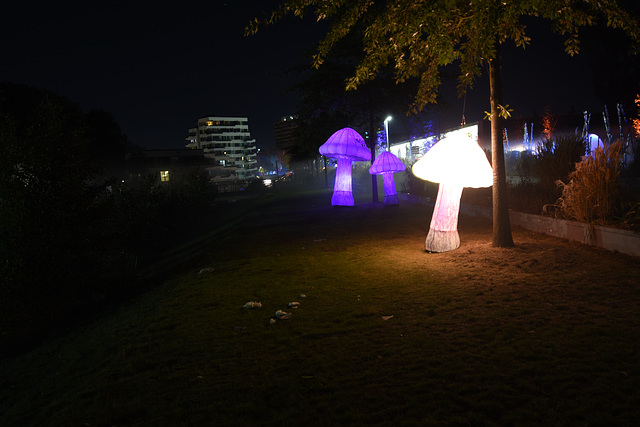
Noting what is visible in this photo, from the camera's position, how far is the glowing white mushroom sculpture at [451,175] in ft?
27.5

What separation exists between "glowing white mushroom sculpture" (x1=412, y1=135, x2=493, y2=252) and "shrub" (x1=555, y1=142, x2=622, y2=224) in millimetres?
1797

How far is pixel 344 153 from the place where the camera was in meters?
18.9

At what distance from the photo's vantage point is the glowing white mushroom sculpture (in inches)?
330

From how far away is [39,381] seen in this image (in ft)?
21.4

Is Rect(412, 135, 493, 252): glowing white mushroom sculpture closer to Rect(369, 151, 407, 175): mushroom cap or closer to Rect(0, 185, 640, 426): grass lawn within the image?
Rect(0, 185, 640, 426): grass lawn

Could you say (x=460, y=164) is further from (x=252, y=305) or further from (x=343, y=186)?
(x=343, y=186)

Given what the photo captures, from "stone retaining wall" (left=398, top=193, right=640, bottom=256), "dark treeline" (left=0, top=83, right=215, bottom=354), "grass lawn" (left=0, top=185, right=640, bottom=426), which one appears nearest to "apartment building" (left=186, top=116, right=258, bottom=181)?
"dark treeline" (left=0, top=83, right=215, bottom=354)

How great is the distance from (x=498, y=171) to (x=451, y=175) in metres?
0.93

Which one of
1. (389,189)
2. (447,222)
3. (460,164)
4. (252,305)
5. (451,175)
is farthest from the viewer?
(389,189)

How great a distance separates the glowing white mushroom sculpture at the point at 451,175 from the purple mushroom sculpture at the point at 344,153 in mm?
9836

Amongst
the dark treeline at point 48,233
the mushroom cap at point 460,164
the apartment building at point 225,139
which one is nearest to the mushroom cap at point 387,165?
the mushroom cap at point 460,164

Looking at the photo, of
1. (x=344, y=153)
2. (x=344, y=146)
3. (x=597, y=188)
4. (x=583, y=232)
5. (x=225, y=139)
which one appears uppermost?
(x=225, y=139)

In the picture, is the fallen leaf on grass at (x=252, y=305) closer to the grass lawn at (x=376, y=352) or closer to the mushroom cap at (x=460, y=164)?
the grass lawn at (x=376, y=352)

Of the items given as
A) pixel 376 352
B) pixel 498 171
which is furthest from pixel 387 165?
pixel 376 352
